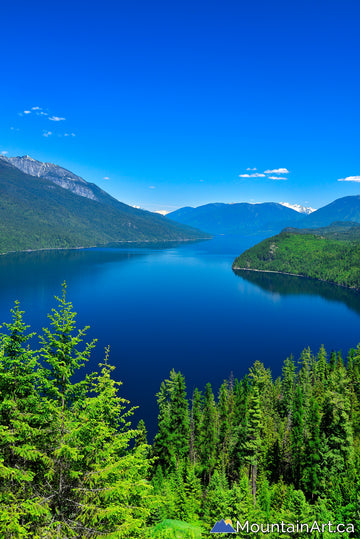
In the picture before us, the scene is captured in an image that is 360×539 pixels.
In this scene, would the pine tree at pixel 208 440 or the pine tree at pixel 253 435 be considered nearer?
the pine tree at pixel 253 435

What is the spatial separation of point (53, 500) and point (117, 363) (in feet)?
321

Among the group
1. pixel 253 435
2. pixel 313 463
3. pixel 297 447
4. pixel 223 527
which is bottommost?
pixel 297 447

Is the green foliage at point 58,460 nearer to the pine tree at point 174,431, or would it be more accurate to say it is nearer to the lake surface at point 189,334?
the pine tree at point 174,431

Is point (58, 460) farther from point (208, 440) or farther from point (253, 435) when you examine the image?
point (208, 440)

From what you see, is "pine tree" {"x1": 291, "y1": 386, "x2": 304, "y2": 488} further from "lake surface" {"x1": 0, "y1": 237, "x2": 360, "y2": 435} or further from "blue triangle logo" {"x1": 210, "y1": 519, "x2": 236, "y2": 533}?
"lake surface" {"x1": 0, "y1": 237, "x2": 360, "y2": 435}

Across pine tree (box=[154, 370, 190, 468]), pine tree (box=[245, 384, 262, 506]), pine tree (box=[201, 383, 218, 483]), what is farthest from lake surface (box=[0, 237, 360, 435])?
pine tree (box=[245, 384, 262, 506])

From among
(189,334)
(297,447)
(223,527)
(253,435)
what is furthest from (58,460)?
(189,334)

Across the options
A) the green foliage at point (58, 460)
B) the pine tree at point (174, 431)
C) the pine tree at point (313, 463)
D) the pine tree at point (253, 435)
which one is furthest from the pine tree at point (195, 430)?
the green foliage at point (58, 460)

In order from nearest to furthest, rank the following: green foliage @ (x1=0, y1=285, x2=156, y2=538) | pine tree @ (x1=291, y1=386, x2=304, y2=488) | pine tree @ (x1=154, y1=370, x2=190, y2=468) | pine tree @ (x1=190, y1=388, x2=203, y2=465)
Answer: green foliage @ (x1=0, y1=285, x2=156, y2=538), pine tree @ (x1=291, y1=386, x2=304, y2=488), pine tree @ (x1=154, y1=370, x2=190, y2=468), pine tree @ (x1=190, y1=388, x2=203, y2=465)

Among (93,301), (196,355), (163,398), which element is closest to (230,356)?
(196,355)

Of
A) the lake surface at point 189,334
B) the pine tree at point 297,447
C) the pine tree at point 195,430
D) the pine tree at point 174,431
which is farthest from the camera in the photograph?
the lake surface at point 189,334

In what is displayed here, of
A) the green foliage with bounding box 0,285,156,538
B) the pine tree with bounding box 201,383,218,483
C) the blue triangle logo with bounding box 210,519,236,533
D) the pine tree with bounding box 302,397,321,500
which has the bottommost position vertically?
the pine tree with bounding box 201,383,218,483

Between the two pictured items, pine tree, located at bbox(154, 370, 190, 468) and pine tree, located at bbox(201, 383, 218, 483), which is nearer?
pine tree, located at bbox(154, 370, 190, 468)

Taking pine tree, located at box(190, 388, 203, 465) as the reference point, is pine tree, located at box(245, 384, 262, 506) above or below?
above
